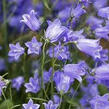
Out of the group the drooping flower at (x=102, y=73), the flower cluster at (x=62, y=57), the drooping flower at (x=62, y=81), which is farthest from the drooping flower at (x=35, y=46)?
the drooping flower at (x=102, y=73)

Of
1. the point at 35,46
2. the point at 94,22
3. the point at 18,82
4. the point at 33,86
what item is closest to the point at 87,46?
the point at 35,46

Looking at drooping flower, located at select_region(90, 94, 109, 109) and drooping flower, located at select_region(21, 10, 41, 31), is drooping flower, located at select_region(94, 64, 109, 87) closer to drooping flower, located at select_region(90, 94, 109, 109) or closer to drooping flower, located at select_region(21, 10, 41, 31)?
drooping flower, located at select_region(90, 94, 109, 109)

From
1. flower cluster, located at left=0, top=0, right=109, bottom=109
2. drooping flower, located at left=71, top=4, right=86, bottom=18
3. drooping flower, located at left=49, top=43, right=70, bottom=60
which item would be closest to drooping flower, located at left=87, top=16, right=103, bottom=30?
flower cluster, located at left=0, top=0, right=109, bottom=109

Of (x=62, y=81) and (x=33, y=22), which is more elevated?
(x=33, y=22)

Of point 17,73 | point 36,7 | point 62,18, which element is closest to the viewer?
point 62,18

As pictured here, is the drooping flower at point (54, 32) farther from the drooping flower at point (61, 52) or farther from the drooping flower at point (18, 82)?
the drooping flower at point (18, 82)

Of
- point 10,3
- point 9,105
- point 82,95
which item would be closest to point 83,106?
point 82,95

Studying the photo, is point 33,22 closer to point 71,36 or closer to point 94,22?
point 71,36

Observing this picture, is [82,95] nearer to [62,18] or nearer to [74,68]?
[62,18]
